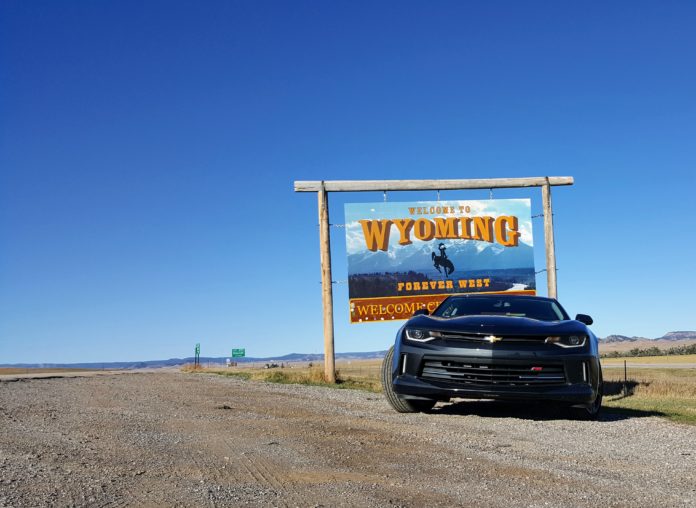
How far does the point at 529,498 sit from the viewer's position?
12.9 feet

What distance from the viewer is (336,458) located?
5.08m

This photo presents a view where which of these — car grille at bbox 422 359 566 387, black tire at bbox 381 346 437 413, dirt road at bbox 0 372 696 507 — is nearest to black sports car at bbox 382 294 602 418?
car grille at bbox 422 359 566 387

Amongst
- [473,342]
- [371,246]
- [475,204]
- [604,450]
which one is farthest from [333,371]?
[604,450]

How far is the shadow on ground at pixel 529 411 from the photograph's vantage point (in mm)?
8336

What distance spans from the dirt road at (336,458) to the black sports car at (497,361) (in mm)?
333

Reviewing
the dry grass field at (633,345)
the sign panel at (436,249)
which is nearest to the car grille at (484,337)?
the sign panel at (436,249)

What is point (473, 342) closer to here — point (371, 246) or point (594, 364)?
point (594, 364)

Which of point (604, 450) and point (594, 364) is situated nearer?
point (604, 450)

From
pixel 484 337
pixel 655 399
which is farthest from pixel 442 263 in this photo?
pixel 484 337

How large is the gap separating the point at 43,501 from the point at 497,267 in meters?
13.9

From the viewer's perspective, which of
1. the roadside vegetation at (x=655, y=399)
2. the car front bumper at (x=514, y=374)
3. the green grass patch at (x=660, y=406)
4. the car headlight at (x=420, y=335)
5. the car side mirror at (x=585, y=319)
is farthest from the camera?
the car side mirror at (x=585, y=319)

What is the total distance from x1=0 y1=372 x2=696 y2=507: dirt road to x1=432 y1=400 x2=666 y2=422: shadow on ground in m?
0.07

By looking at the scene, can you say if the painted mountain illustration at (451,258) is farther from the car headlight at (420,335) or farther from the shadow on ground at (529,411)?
the car headlight at (420,335)

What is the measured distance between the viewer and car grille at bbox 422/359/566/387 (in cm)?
766
